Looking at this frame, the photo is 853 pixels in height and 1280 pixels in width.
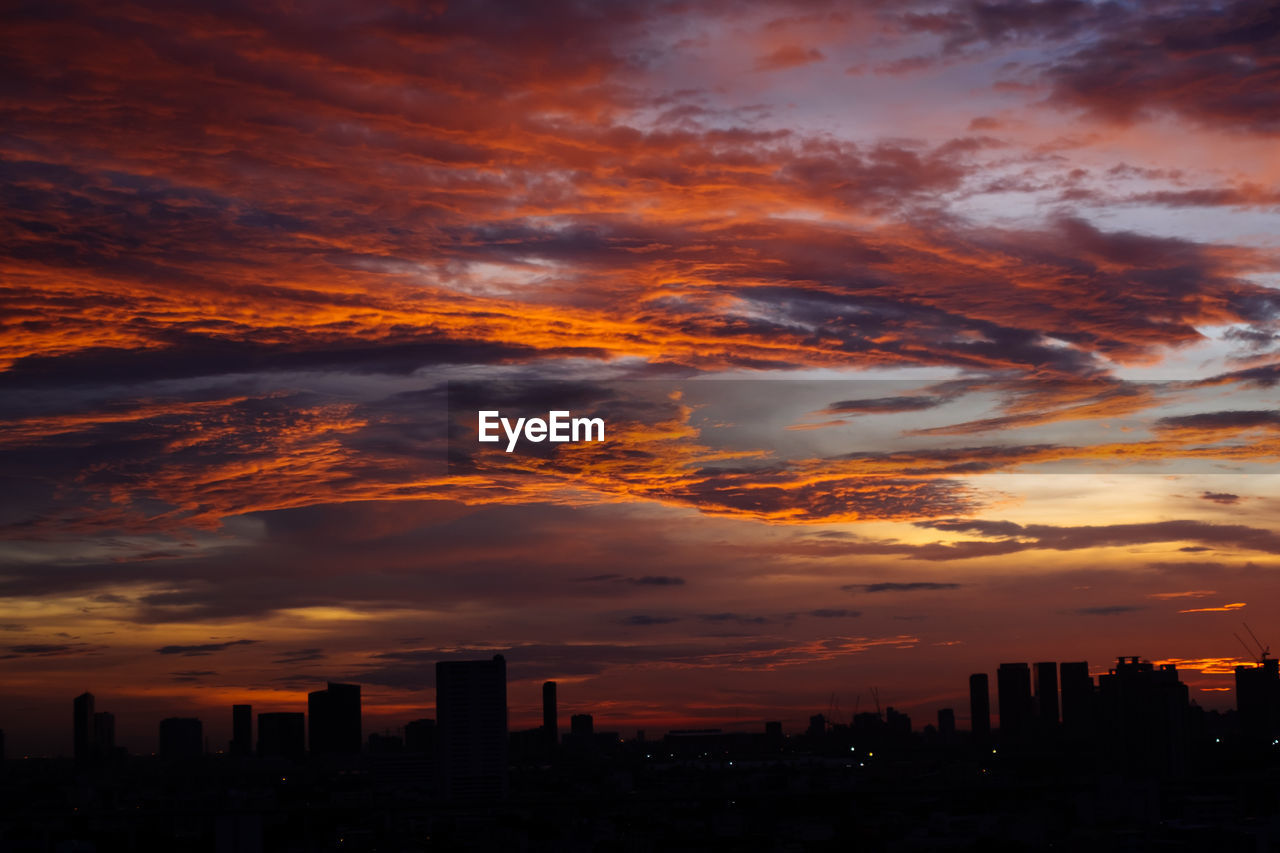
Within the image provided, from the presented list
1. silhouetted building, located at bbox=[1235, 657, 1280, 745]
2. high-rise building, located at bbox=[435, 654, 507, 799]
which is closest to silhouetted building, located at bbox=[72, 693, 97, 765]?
high-rise building, located at bbox=[435, 654, 507, 799]

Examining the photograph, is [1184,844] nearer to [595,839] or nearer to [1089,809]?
[1089,809]

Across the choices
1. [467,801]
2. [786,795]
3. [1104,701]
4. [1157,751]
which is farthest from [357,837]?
[1104,701]

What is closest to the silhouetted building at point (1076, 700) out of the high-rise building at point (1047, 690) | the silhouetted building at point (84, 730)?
the high-rise building at point (1047, 690)

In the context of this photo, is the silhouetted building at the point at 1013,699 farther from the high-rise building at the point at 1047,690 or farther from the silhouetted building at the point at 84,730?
the silhouetted building at the point at 84,730

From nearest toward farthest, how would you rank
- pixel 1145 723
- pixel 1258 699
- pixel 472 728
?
1. pixel 472 728
2. pixel 1145 723
3. pixel 1258 699

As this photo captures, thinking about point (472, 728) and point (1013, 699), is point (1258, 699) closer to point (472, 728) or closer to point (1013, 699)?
point (1013, 699)

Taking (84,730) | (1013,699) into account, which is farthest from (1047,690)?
(84,730)

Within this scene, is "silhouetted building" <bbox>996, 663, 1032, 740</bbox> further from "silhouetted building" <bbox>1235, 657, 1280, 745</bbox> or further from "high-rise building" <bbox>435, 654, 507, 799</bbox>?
"high-rise building" <bbox>435, 654, 507, 799</bbox>
